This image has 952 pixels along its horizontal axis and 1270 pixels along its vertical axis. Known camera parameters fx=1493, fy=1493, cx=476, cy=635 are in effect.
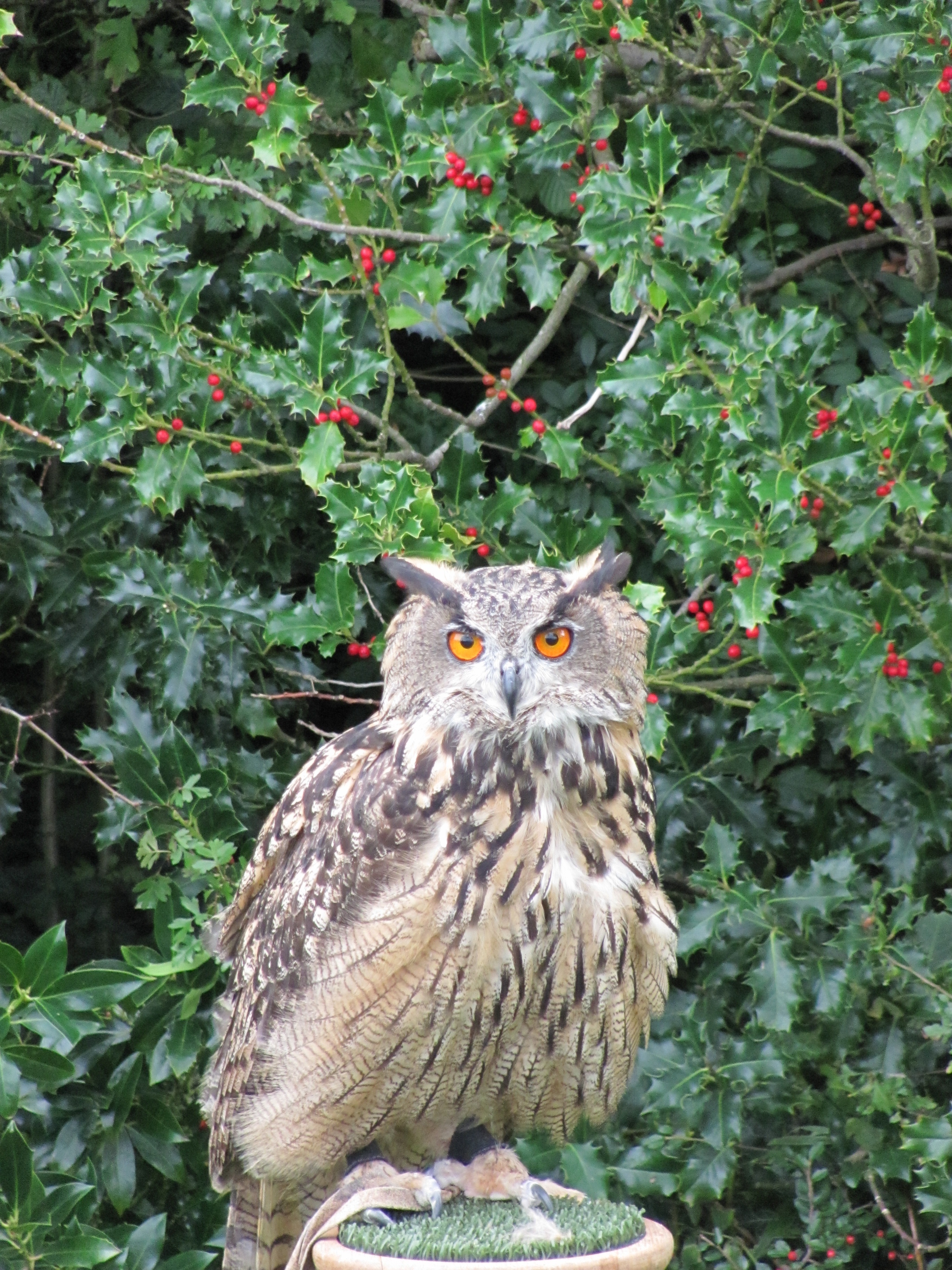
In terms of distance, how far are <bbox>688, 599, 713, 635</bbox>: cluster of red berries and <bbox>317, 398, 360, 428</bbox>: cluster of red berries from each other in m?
0.69

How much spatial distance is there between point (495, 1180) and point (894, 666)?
104 centimetres

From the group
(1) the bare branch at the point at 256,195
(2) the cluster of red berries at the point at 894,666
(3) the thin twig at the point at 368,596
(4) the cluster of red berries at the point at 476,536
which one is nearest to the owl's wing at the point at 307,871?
(3) the thin twig at the point at 368,596

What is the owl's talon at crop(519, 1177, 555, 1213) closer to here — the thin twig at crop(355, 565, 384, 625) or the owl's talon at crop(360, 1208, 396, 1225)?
the owl's talon at crop(360, 1208, 396, 1225)

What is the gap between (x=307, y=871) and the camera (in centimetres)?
211

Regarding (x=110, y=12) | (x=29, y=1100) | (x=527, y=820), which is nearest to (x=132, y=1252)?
(x=29, y=1100)

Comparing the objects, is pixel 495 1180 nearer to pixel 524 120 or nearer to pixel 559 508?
pixel 559 508

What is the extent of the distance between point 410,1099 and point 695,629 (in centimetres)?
95

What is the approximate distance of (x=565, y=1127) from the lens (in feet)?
7.32

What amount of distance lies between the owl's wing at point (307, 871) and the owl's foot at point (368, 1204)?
0.24 metres

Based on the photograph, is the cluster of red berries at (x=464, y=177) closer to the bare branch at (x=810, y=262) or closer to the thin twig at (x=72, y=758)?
the bare branch at (x=810, y=262)

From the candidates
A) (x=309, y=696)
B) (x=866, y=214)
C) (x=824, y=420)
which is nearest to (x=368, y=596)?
(x=309, y=696)

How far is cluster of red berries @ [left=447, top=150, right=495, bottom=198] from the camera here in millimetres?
2666

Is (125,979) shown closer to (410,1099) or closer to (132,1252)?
(132,1252)

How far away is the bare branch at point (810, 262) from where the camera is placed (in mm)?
3270
